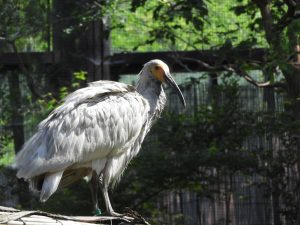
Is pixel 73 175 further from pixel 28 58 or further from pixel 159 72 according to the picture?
pixel 28 58

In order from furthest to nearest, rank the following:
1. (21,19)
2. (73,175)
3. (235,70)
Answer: (21,19), (235,70), (73,175)

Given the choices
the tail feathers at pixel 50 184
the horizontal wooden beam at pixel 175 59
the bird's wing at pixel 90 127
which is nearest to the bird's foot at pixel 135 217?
the tail feathers at pixel 50 184

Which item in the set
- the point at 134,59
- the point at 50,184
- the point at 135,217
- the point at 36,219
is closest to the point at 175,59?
the point at 134,59

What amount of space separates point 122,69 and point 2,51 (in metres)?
1.69

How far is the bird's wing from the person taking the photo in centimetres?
882

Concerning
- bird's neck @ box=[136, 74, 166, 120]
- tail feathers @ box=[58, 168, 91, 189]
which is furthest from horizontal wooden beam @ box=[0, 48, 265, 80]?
tail feathers @ box=[58, 168, 91, 189]

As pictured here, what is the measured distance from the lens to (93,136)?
360 inches

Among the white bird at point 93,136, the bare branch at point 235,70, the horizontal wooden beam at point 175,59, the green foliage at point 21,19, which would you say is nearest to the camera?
the white bird at point 93,136

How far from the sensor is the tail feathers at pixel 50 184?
8.46 m

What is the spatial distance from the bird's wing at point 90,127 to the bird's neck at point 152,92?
0.52ft

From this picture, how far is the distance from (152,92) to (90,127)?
87 cm

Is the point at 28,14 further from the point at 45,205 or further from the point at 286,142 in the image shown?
the point at 286,142

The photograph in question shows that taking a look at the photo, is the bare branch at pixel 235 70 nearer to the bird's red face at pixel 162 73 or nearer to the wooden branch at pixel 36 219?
the bird's red face at pixel 162 73

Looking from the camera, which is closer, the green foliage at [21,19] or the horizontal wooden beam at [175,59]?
the green foliage at [21,19]
